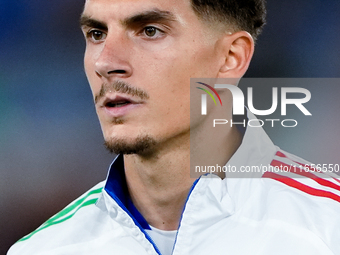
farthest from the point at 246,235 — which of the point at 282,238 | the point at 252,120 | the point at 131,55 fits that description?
the point at 131,55

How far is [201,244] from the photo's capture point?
1314 mm

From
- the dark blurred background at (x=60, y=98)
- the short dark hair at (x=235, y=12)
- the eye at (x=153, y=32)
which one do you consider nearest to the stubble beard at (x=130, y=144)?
the eye at (x=153, y=32)

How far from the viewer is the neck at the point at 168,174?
55.8 inches

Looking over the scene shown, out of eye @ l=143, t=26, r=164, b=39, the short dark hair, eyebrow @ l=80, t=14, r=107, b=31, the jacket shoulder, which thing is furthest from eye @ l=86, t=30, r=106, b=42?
the jacket shoulder

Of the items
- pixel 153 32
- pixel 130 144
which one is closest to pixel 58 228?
pixel 130 144

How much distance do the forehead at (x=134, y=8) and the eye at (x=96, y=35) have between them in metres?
0.07

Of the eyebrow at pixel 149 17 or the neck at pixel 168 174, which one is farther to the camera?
the neck at pixel 168 174

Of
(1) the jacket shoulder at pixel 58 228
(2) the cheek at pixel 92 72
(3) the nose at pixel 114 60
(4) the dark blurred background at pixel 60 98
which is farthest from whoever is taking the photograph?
(4) the dark blurred background at pixel 60 98

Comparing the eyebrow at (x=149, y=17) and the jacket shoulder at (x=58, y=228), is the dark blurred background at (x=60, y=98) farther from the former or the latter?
the eyebrow at (x=149, y=17)

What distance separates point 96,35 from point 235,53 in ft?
1.61

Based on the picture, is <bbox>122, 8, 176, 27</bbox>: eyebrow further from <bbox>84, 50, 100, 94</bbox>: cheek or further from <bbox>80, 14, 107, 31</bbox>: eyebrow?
<bbox>84, 50, 100, 94</bbox>: cheek

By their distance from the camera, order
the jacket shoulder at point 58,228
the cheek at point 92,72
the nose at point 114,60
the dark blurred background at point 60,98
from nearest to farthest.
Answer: the nose at point 114,60 → the cheek at point 92,72 → the jacket shoulder at point 58,228 → the dark blurred background at point 60,98

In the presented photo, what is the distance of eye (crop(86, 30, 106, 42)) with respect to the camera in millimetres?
1407

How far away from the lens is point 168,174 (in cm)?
144
